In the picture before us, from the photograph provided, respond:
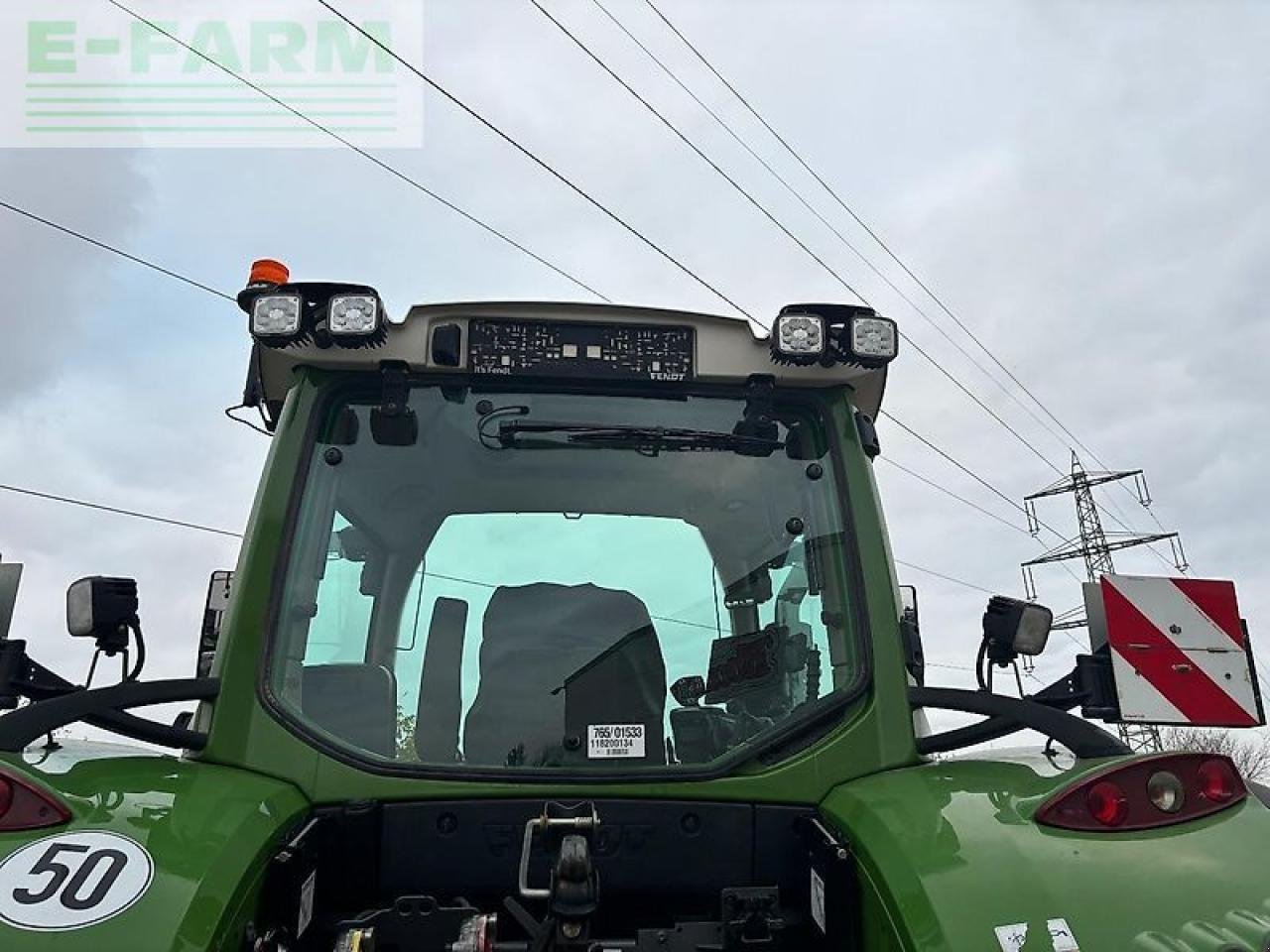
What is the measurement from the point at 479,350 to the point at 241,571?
2.64 ft

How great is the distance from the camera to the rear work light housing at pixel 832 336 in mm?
2795

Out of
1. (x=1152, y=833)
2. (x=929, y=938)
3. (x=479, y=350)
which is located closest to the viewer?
(x=929, y=938)

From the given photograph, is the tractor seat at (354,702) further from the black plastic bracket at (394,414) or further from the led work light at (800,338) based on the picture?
the led work light at (800,338)

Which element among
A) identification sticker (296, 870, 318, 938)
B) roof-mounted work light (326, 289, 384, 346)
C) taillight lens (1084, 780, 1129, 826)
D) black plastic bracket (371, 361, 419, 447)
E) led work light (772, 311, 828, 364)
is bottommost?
identification sticker (296, 870, 318, 938)

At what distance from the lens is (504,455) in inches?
113


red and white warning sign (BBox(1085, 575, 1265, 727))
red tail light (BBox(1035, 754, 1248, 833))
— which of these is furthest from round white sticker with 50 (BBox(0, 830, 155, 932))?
red and white warning sign (BBox(1085, 575, 1265, 727))

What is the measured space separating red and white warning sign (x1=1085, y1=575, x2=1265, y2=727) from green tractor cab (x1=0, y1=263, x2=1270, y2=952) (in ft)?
0.17

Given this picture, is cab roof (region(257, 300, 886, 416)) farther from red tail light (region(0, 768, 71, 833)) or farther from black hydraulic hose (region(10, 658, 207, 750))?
red tail light (region(0, 768, 71, 833))

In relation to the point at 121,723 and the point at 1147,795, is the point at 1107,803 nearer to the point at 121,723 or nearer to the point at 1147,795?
the point at 1147,795

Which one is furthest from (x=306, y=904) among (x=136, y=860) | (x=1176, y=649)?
(x=1176, y=649)

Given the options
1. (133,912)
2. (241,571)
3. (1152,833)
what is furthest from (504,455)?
(1152,833)

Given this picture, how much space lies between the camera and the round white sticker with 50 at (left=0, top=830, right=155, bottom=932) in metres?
1.72

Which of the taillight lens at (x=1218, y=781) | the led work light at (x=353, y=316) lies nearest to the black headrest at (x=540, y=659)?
the led work light at (x=353, y=316)

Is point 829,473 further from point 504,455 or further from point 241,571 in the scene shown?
point 241,571
